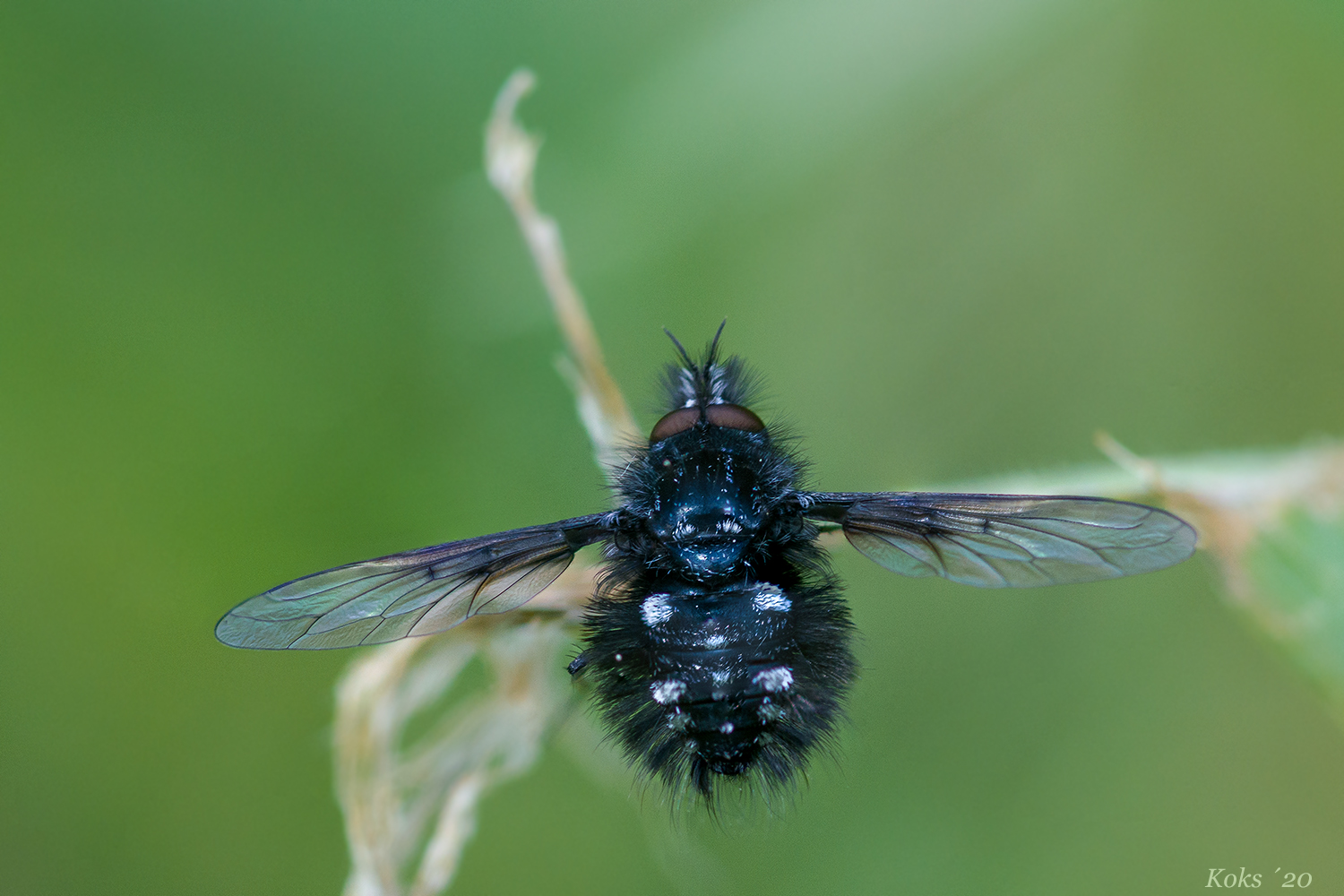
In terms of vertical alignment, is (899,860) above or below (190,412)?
below

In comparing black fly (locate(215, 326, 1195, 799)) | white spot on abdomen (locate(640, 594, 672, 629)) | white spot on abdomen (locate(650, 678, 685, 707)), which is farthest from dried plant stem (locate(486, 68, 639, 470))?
white spot on abdomen (locate(650, 678, 685, 707))

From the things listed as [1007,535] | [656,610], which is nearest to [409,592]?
[656,610]

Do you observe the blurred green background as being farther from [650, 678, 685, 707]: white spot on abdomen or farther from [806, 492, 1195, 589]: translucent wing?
[650, 678, 685, 707]: white spot on abdomen

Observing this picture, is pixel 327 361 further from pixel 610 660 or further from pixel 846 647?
pixel 846 647

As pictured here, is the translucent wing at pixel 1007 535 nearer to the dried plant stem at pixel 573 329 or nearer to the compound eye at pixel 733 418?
the compound eye at pixel 733 418

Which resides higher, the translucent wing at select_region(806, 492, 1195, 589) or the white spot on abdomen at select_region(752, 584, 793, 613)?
the translucent wing at select_region(806, 492, 1195, 589)

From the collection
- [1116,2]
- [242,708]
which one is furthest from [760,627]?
[1116,2]

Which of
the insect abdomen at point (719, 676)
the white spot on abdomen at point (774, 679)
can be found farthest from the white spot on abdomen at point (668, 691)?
the white spot on abdomen at point (774, 679)
